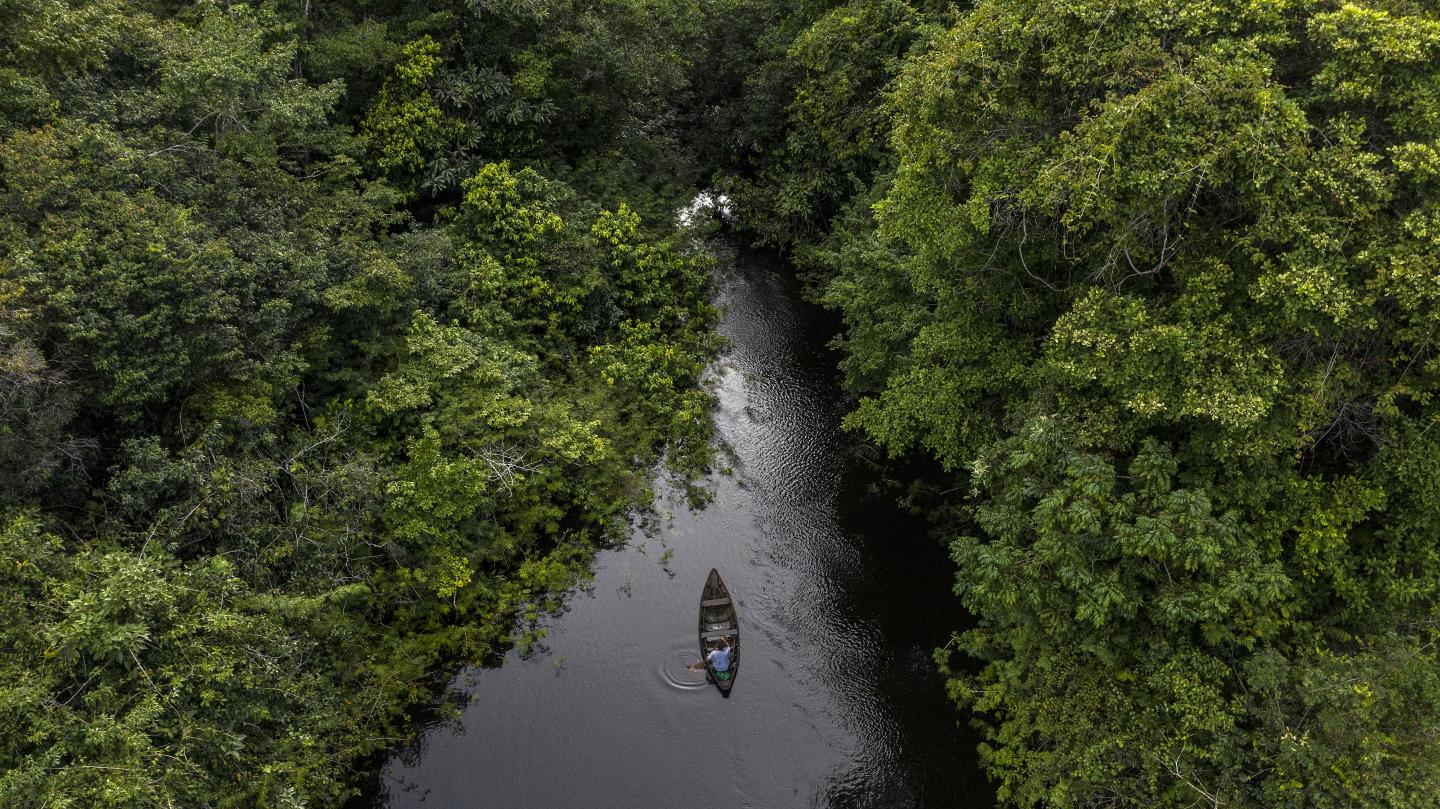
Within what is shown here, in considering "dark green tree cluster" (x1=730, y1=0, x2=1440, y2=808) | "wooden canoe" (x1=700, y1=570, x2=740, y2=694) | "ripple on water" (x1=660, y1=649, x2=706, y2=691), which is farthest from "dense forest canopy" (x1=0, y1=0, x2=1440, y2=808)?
"ripple on water" (x1=660, y1=649, x2=706, y2=691)

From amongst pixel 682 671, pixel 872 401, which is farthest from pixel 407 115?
pixel 682 671

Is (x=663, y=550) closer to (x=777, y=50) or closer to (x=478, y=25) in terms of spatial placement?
(x=478, y=25)

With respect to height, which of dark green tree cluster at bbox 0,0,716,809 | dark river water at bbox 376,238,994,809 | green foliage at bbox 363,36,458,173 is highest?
green foliage at bbox 363,36,458,173

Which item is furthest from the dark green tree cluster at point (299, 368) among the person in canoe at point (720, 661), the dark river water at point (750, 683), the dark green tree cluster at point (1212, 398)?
the dark green tree cluster at point (1212, 398)

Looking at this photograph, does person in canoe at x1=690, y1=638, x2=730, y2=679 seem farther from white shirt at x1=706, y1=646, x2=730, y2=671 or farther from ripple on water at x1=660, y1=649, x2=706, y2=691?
ripple on water at x1=660, y1=649, x2=706, y2=691

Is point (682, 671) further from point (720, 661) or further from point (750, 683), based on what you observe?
point (750, 683)
